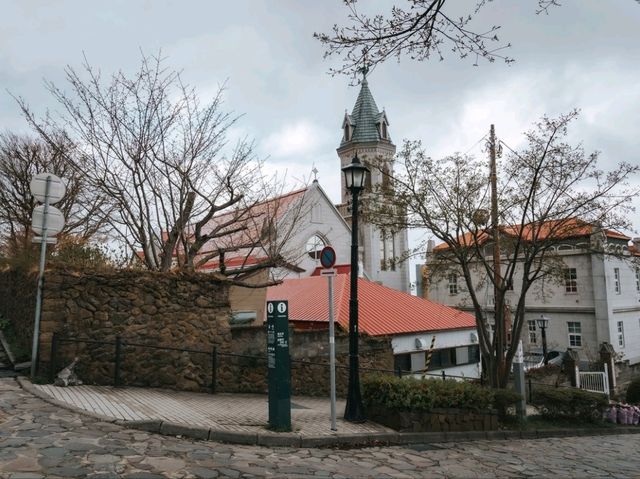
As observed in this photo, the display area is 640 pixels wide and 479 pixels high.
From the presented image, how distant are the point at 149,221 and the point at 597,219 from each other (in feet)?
35.8

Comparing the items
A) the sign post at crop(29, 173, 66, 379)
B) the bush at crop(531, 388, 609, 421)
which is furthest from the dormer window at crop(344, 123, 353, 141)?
the sign post at crop(29, 173, 66, 379)

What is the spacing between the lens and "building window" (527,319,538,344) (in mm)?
35253

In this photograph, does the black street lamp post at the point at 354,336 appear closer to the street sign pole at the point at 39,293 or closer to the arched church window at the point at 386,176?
the arched church window at the point at 386,176

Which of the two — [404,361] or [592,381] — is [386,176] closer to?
[404,361]

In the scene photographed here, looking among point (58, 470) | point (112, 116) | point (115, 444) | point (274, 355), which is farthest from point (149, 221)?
point (58, 470)

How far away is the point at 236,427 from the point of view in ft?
21.9

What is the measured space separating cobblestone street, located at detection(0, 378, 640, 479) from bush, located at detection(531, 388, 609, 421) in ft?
12.6

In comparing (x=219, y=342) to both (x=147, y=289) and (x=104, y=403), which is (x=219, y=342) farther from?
(x=104, y=403)

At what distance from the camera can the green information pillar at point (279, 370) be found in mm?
6887

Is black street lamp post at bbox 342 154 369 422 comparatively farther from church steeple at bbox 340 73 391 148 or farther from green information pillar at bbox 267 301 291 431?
church steeple at bbox 340 73 391 148

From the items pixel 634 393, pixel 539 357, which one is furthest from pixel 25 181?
pixel 539 357

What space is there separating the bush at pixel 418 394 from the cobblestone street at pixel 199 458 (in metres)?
0.77

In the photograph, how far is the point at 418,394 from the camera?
8234 millimetres

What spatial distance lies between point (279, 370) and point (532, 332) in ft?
109
